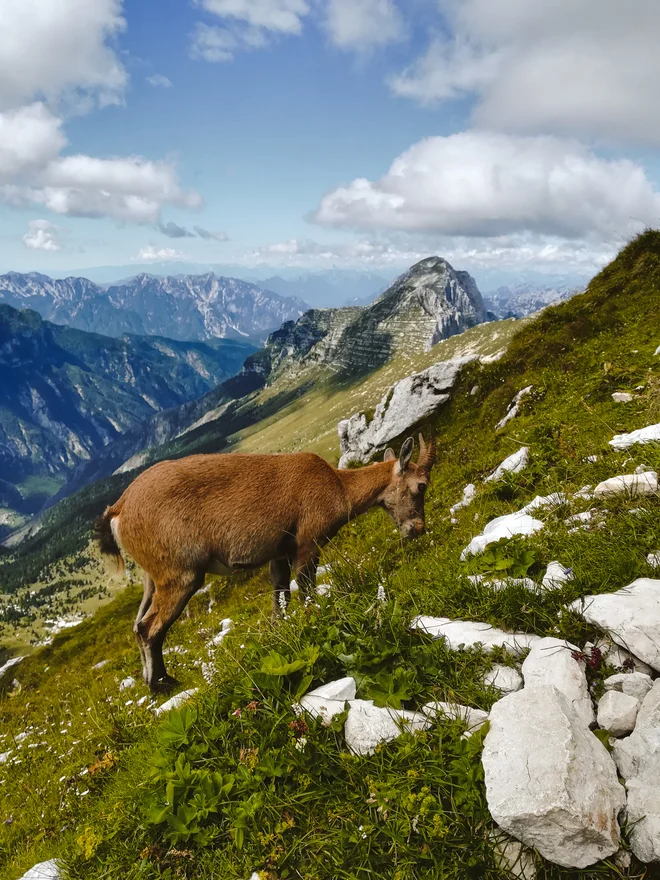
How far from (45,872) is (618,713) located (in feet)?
17.2

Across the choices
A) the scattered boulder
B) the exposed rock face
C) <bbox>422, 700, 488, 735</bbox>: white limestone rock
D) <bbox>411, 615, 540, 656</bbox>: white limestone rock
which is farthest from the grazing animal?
the exposed rock face

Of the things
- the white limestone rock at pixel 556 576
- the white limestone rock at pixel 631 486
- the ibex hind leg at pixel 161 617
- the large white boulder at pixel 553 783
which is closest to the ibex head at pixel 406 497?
the ibex hind leg at pixel 161 617

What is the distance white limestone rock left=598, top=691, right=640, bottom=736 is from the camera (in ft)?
12.1

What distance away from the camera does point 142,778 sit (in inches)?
184

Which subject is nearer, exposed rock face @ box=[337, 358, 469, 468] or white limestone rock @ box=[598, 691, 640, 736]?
white limestone rock @ box=[598, 691, 640, 736]

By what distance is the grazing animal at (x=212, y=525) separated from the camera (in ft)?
30.2

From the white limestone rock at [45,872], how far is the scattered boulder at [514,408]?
16357 millimetres

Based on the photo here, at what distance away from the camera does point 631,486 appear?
640cm

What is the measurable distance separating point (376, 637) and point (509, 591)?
1.55 meters

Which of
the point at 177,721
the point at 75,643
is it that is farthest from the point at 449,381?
the point at 75,643

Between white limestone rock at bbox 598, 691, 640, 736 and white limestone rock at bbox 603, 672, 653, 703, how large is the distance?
0.11m

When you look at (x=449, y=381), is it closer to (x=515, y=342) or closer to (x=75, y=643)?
(x=515, y=342)

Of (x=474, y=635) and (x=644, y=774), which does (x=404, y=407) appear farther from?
(x=644, y=774)

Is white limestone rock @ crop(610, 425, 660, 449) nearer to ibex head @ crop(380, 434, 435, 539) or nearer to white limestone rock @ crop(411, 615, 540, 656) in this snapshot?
ibex head @ crop(380, 434, 435, 539)
